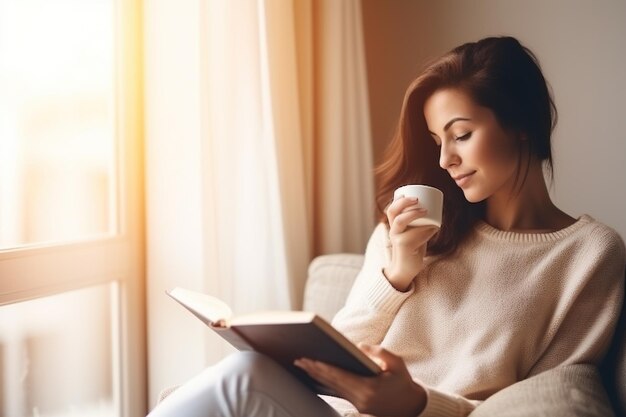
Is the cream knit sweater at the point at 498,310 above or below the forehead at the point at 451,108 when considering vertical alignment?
below

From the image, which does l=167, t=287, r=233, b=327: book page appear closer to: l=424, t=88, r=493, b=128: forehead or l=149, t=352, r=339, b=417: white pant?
l=149, t=352, r=339, b=417: white pant

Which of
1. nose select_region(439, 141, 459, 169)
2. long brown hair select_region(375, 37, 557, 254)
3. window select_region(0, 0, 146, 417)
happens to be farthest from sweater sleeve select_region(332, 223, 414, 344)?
window select_region(0, 0, 146, 417)

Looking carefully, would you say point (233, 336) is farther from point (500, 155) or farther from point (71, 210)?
point (71, 210)

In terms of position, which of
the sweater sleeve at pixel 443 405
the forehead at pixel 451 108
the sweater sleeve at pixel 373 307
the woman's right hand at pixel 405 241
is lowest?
the sweater sleeve at pixel 443 405

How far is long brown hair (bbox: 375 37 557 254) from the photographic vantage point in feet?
4.32

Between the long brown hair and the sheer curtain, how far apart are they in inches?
18.0

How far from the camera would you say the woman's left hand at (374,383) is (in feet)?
3.26

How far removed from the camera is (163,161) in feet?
5.63

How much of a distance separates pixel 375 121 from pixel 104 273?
121 cm

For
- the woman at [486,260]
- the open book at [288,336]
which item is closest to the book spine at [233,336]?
the open book at [288,336]

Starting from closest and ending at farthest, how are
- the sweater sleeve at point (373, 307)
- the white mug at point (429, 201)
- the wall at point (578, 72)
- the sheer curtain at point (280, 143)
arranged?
the white mug at point (429, 201) < the sweater sleeve at point (373, 307) < the sheer curtain at point (280, 143) < the wall at point (578, 72)

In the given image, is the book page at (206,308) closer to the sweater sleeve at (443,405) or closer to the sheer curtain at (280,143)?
the sweater sleeve at (443,405)

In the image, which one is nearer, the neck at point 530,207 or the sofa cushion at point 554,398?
the sofa cushion at point 554,398

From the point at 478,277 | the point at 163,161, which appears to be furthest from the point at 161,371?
the point at 478,277
